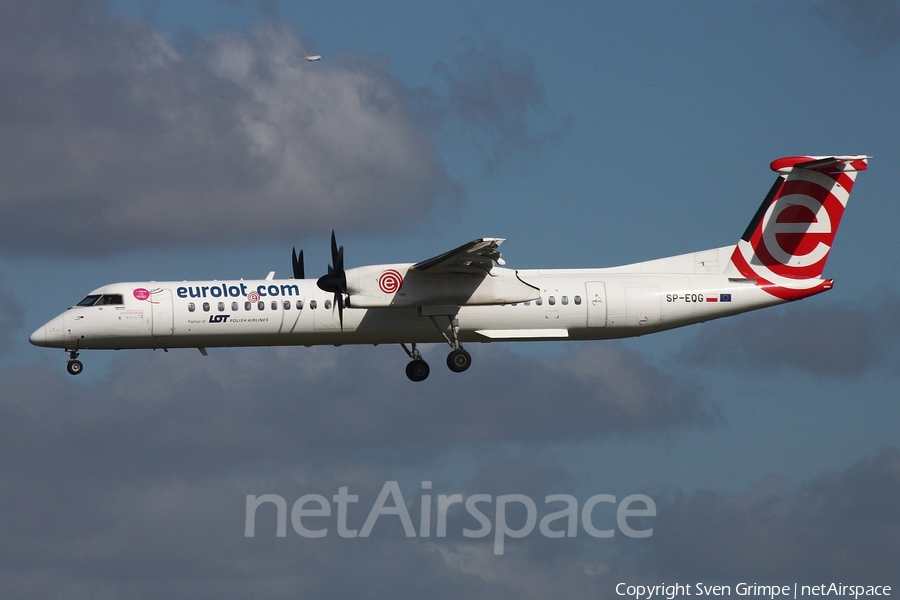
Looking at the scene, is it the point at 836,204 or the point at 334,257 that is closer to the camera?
the point at 334,257

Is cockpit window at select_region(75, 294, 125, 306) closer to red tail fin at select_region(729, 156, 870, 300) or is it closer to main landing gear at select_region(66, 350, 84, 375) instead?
main landing gear at select_region(66, 350, 84, 375)

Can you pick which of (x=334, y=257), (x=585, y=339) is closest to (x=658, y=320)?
(x=585, y=339)

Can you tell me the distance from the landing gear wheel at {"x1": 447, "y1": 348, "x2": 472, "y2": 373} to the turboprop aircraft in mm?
28

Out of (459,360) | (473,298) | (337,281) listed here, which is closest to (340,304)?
(337,281)

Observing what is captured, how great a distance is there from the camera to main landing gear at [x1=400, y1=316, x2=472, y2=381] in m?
32.6

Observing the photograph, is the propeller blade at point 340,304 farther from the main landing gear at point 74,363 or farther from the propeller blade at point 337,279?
the main landing gear at point 74,363

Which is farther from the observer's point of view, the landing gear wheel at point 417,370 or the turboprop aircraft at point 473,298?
the landing gear wheel at point 417,370

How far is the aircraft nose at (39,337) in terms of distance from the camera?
32.0 metres

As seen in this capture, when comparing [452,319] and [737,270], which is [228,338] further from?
[737,270]

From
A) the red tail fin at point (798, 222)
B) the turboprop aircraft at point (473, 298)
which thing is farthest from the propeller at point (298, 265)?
the red tail fin at point (798, 222)

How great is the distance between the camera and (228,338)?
32.2 metres

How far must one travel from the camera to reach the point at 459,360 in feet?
108

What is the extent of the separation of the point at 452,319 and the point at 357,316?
261cm

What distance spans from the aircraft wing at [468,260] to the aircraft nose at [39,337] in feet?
33.2
